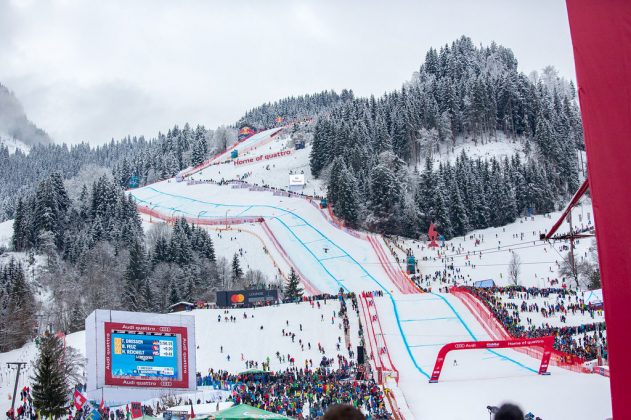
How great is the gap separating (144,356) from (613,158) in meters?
24.7

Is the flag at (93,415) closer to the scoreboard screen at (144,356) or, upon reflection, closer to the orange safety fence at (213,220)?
the scoreboard screen at (144,356)

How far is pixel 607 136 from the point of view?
11.3 feet

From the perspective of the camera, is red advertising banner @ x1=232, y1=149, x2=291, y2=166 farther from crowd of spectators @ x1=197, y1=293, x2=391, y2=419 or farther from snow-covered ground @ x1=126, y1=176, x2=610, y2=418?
crowd of spectators @ x1=197, y1=293, x2=391, y2=419

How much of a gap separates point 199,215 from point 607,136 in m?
77.4

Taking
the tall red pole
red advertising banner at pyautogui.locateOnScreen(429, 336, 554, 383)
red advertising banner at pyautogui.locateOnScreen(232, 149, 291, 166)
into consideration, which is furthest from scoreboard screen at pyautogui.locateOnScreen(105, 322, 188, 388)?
red advertising banner at pyautogui.locateOnScreen(232, 149, 291, 166)

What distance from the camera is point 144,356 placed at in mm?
26406

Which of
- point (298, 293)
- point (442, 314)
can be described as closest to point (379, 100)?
point (298, 293)

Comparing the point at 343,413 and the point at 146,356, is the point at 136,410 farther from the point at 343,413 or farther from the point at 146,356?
the point at 343,413

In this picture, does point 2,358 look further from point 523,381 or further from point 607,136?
point 607,136

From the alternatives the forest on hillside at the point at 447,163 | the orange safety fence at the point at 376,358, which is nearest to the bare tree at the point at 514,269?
the forest on hillside at the point at 447,163

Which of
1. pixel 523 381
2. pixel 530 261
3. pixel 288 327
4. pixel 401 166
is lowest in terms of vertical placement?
pixel 523 381

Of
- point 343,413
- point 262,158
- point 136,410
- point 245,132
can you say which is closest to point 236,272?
point 136,410

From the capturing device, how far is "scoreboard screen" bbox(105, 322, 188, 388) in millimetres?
25547

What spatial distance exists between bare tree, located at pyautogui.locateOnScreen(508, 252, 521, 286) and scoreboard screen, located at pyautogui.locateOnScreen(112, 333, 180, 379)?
33886mm
